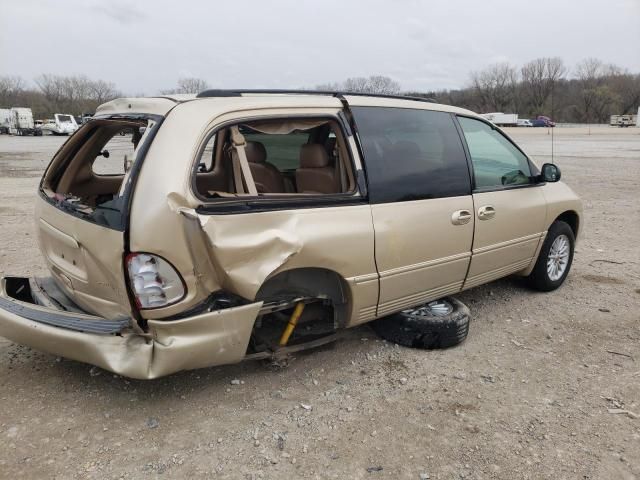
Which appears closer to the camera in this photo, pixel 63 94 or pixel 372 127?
pixel 372 127

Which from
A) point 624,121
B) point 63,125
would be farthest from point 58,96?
point 624,121

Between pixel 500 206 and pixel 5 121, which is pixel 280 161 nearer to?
pixel 500 206

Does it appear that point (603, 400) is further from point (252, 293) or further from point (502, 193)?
point (252, 293)

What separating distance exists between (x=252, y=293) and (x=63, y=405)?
1.31 meters

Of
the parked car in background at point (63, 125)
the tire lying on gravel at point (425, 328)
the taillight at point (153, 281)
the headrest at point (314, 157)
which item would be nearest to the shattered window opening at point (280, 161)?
the headrest at point (314, 157)

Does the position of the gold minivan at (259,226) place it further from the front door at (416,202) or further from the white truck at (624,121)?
the white truck at (624,121)

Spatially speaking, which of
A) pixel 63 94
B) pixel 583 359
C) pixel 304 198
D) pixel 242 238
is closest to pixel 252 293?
pixel 242 238

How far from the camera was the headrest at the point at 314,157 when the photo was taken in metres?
3.60

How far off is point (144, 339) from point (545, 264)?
366 cm

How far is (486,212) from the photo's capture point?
387 cm

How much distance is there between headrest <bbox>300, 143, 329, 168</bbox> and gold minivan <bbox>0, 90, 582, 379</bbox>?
0.04 feet

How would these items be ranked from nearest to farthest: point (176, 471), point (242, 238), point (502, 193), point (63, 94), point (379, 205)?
point (176, 471)
point (242, 238)
point (379, 205)
point (502, 193)
point (63, 94)

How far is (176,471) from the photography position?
2.44 metres

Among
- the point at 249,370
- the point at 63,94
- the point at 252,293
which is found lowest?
the point at 249,370
